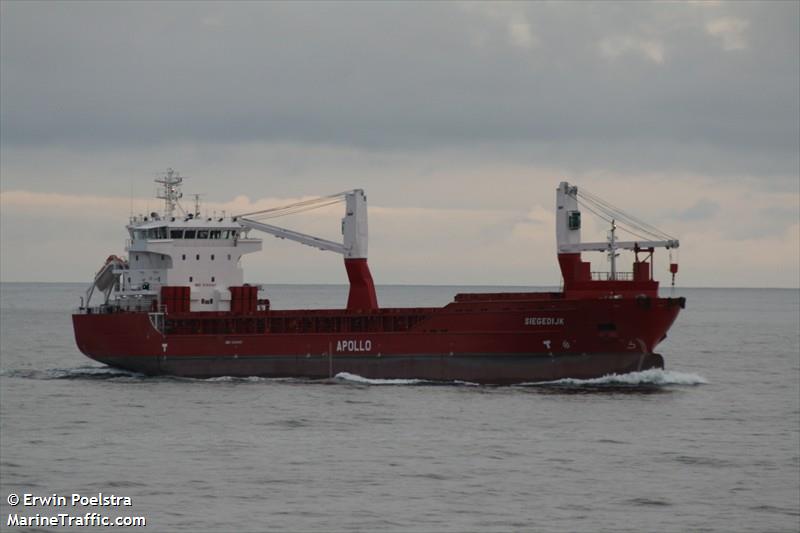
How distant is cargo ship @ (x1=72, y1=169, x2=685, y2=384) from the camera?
52.8 m

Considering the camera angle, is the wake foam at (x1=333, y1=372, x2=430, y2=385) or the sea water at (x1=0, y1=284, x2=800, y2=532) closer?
the sea water at (x1=0, y1=284, x2=800, y2=532)

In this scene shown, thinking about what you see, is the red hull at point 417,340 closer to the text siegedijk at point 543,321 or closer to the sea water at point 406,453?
the text siegedijk at point 543,321

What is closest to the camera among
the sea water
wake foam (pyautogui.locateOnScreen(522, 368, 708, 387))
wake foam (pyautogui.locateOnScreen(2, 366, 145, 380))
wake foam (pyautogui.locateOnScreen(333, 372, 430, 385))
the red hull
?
the sea water

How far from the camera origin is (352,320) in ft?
183

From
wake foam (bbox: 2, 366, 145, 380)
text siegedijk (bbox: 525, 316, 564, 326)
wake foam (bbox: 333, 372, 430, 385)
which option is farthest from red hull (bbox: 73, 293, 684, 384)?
wake foam (bbox: 2, 366, 145, 380)

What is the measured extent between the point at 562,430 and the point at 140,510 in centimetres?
1615

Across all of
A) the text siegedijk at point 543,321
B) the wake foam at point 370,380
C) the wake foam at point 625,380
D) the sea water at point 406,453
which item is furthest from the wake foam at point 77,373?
the wake foam at point 625,380

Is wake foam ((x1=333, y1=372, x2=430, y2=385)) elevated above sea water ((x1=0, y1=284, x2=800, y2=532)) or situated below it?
above

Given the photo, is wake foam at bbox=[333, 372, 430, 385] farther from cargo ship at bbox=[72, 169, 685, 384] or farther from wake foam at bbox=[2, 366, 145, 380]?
wake foam at bbox=[2, 366, 145, 380]

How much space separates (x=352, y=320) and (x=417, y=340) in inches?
123

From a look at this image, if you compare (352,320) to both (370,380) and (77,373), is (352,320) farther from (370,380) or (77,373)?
(77,373)

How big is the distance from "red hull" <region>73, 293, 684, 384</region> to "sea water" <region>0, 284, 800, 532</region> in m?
0.83

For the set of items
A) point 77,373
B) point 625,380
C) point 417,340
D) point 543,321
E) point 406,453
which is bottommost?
point 406,453

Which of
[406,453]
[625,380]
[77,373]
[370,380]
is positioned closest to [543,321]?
[625,380]
